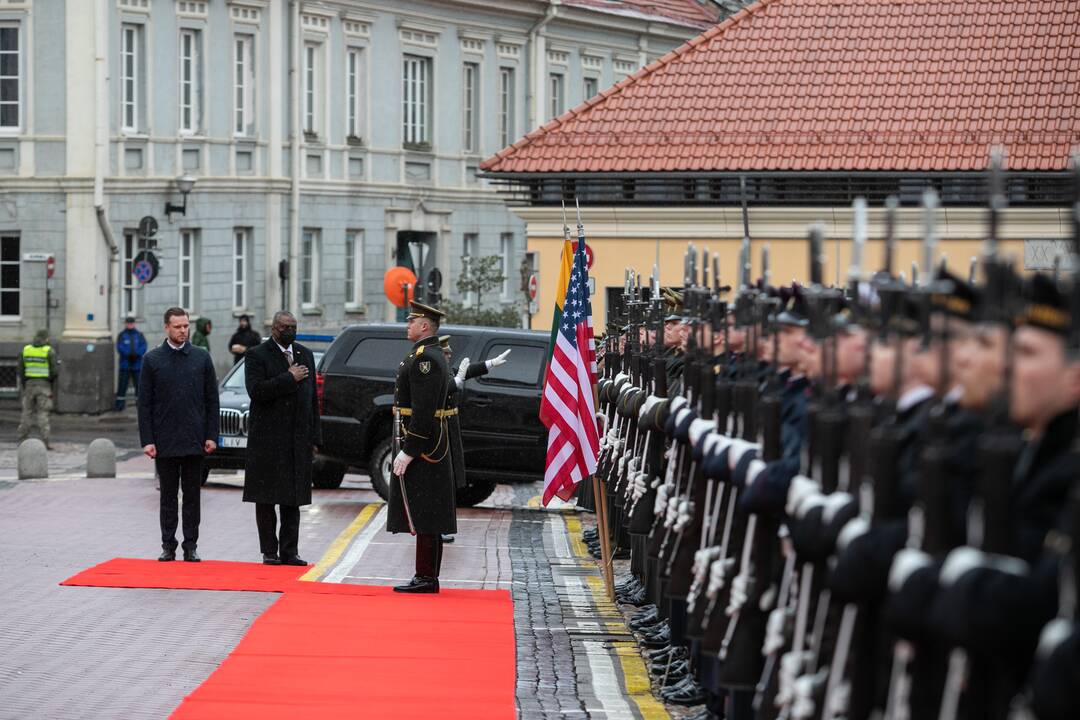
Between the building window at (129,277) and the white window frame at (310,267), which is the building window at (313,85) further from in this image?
the building window at (129,277)

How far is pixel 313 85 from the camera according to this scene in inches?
1768

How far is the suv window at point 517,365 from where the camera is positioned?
804 inches

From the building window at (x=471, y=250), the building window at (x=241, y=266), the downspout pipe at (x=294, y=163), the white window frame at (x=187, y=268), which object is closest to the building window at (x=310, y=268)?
the downspout pipe at (x=294, y=163)

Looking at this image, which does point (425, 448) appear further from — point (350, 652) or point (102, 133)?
point (102, 133)

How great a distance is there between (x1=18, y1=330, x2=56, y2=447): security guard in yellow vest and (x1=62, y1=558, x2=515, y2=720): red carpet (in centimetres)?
1501

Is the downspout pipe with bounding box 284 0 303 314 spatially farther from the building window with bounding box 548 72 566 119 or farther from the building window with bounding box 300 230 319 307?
the building window with bounding box 548 72 566 119

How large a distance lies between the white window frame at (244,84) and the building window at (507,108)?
9.09m

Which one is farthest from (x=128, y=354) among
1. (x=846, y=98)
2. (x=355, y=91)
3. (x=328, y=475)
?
(x=846, y=98)

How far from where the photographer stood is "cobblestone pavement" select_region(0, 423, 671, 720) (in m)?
9.76

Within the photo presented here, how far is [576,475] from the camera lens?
14594 millimetres

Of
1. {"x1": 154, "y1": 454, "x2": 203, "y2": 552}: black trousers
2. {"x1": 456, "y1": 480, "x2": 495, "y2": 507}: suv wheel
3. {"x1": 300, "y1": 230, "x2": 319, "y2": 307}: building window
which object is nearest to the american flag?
{"x1": 154, "y1": 454, "x2": 203, "y2": 552}: black trousers

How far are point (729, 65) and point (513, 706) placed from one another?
19.1 meters

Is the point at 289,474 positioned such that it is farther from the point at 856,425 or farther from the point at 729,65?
the point at 729,65

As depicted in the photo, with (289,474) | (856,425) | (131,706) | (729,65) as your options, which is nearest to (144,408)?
(289,474)
